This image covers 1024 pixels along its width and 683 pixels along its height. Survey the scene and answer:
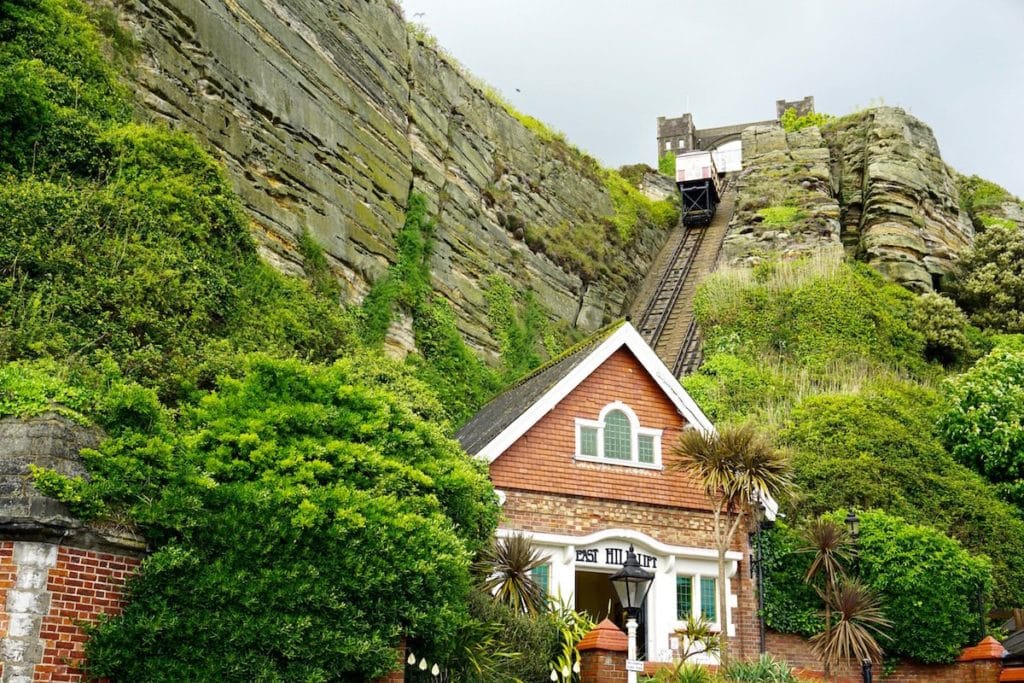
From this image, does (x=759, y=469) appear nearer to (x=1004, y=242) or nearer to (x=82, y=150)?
(x=82, y=150)

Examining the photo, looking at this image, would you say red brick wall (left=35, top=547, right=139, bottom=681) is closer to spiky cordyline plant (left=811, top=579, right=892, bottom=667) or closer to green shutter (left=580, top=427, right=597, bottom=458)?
green shutter (left=580, top=427, right=597, bottom=458)

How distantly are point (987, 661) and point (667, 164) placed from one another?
5919 cm

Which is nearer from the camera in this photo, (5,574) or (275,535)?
(5,574)

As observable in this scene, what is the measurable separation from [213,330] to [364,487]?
24.6 feet

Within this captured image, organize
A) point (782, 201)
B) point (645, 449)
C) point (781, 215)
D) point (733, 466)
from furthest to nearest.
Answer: point (782, 201) → point (781, 215) → point (645, 449) → point (733, 466)

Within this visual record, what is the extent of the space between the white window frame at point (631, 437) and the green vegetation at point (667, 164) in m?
54.2

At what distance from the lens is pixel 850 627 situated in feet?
67.4

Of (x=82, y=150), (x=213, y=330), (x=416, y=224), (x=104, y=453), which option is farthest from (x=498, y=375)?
(x=104, y=453)

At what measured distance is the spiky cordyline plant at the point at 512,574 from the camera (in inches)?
705

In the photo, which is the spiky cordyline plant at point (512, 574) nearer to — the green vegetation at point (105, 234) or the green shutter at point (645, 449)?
the green shutter at point (645, 449)

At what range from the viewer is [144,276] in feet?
63.5

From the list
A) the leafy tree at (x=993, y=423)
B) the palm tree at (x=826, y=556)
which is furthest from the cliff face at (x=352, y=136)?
the leafy tree at (x=993, y=423)

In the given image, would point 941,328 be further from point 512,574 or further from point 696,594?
point 512,574

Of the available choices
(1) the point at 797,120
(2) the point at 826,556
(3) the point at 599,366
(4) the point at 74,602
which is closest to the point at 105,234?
(4) the point at 74,602
